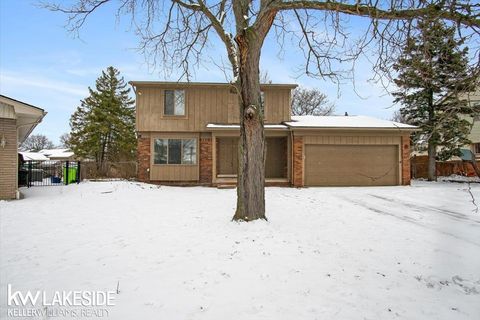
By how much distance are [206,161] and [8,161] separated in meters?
8.12

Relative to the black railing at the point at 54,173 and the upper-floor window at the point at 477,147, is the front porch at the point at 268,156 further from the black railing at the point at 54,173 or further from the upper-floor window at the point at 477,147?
the upper-floor window at the point at 477,147

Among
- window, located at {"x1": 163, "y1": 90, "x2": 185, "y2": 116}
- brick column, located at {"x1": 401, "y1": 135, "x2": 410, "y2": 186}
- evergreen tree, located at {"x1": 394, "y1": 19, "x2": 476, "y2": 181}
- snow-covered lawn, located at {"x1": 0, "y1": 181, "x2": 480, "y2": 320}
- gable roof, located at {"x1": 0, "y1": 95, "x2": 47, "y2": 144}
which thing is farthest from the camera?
window, located at {"x1": 163, "y1": 90, "x2": 185, "y2": 116}

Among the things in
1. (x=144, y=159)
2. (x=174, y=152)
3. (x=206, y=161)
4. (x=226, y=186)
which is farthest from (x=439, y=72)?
(x=144, y=159)

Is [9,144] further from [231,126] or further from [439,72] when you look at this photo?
[439,72]

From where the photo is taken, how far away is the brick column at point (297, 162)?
46.6ft

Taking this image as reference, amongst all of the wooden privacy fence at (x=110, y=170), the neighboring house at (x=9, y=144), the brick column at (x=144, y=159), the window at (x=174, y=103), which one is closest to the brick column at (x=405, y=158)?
the window at (x=174, y=103)

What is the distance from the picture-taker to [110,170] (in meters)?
20.6

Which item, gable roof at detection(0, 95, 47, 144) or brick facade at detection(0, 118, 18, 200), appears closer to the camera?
gable roof at detection(0, 95, 47, 144)

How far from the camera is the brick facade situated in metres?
9.77

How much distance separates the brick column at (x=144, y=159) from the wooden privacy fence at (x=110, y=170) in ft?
14.3

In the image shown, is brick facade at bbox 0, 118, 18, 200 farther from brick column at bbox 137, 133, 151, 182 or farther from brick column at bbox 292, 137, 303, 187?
brick column at bbox 292, 137, 303, 187

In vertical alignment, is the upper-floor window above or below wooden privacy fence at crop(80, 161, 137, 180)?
above

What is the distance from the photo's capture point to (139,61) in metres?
8.34

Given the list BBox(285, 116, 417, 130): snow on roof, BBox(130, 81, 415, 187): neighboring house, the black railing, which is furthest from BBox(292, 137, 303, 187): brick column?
the black railing
